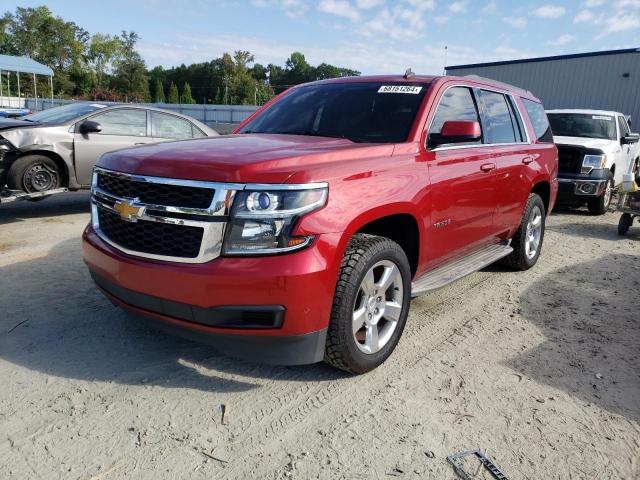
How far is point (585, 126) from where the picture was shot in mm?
10383

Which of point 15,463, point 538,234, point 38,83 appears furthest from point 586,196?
point 38,83

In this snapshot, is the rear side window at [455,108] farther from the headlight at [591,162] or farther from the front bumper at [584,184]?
the headlight at [591,162]

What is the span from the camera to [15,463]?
2.21m

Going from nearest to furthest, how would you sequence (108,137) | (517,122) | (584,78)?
1. (517,122)
2. (108,137)
3. (584,78)

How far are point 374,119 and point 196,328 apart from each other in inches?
79.3

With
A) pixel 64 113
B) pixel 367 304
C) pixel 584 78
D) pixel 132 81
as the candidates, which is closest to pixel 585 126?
pixel 367 304

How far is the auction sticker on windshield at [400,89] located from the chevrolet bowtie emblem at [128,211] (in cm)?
209

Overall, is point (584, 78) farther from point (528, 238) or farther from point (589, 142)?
point (528, 238)

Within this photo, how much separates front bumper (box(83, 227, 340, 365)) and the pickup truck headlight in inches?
2.0

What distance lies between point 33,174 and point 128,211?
4.73 m

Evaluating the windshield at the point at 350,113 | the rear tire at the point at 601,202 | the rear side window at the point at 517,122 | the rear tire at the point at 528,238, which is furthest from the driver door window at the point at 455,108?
the rear tire at the point at 601,202

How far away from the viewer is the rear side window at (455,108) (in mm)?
3683

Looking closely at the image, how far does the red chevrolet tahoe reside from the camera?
2.49 meters

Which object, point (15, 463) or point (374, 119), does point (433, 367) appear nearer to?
point (374, 119)
